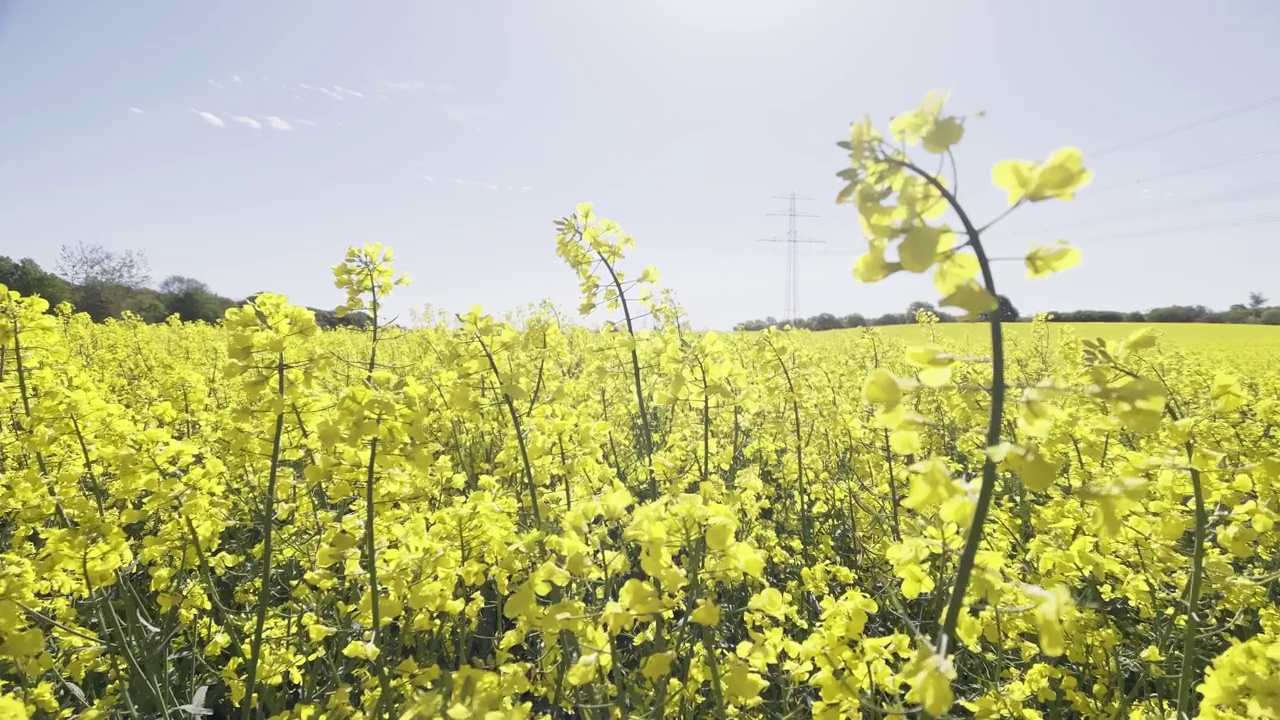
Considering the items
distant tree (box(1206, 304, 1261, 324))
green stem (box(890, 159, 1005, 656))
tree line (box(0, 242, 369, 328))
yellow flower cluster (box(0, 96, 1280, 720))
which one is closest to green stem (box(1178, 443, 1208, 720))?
yellow flower cluster (box(0, 96, 1280, 720))

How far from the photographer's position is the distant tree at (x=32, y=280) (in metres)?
25.7

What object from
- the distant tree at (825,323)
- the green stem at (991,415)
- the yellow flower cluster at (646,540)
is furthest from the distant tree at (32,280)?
the distant tree at (825,323)

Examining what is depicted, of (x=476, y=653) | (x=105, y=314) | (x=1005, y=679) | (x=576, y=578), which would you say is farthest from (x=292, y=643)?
(x=105, y=314)

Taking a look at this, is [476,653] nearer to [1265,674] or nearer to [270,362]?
[270,362]

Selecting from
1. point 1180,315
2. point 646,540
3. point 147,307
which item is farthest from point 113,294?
point 1180,315

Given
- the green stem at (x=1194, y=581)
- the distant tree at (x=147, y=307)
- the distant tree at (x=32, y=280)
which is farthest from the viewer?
the distant tree at (x=147, y=307)

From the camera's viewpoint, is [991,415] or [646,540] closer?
[991,415]

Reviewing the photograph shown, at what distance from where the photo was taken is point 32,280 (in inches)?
1020

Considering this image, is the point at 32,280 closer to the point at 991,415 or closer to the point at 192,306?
the point at 192,306

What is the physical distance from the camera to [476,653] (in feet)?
13.5

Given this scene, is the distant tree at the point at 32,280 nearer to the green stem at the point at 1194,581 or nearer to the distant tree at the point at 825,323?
the green stem at the point at 1194,581

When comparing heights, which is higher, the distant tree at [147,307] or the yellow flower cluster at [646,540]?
the distant tree at [147,307]

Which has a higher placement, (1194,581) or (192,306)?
(192,306)

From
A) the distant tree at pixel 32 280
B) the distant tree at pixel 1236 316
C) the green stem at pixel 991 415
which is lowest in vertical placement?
the green stem at pixel 991 415
